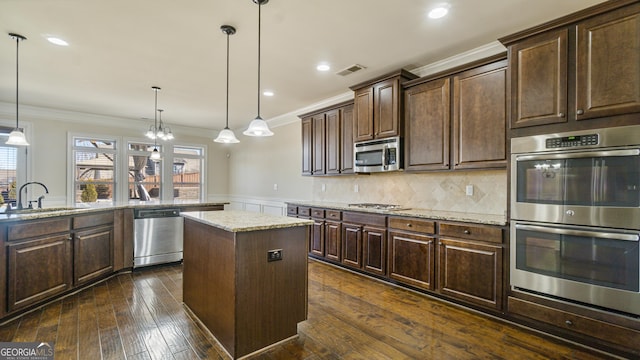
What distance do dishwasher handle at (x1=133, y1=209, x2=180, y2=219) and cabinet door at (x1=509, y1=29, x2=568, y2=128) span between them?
14.1ft

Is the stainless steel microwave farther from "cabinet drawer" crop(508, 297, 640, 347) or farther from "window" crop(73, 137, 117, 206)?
"window" crop(73, 137, 117, 206)

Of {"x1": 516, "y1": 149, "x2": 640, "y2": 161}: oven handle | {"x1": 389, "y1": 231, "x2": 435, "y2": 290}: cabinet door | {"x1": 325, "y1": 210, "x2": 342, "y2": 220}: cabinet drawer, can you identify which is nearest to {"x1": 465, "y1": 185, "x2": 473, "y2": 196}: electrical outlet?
{"x1": 389, "y1": 231, "x2": 435, "y2": 290}: cabinet door

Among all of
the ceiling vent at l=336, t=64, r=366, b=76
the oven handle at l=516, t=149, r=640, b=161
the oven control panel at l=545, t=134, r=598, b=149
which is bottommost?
the oven handle at l=516, t=149, r=640, b=161

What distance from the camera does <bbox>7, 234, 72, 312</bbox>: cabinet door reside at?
263 centimetres

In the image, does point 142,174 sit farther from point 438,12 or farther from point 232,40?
point 438,12

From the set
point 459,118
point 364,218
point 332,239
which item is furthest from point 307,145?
point 459,118

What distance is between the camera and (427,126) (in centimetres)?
346

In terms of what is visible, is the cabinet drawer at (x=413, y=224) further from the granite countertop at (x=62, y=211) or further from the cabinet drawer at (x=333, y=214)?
the granite countertop at (x=62, y=211)

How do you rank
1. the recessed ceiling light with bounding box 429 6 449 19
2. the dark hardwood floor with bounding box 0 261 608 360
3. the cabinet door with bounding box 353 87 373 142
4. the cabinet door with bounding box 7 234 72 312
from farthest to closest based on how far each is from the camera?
the cabinet door with bounding box 353 87 373 142, the cabinet door with bounding box 7 234 72 312, the recessed ceiling light with bounding box 429 6 449 19, the dark hardwood floor with bounding box 0 261 608 360

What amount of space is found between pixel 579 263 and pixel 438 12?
2.26 metres

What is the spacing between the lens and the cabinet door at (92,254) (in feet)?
10.8

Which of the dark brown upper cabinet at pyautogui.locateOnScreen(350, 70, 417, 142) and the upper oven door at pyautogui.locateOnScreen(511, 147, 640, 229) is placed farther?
the dark brown upper cabinet at pyautogui.locateOnScreen(350, 70, 417, 142)

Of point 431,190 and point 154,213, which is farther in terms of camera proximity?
point 154,213

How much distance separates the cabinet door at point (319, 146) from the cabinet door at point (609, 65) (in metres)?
3.27
